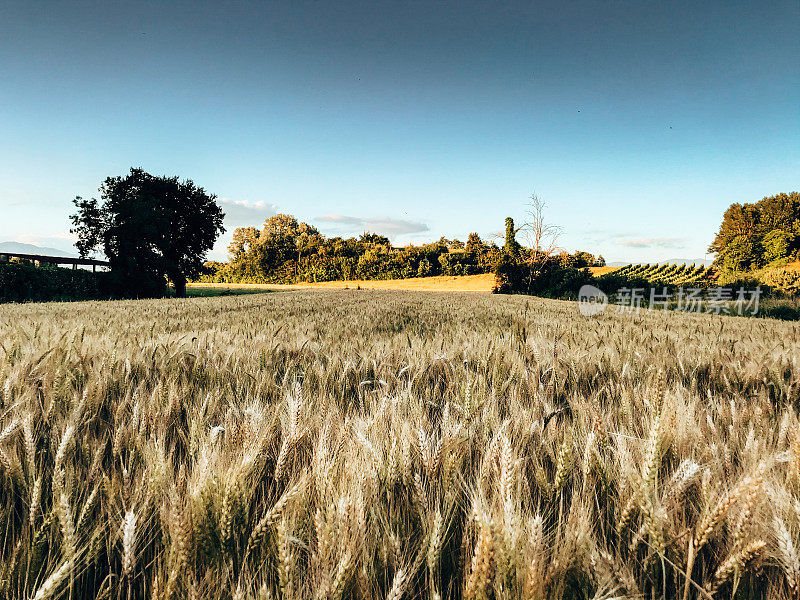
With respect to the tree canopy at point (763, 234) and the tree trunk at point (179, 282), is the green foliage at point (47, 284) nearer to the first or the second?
the tree trunk at point (179, 282)

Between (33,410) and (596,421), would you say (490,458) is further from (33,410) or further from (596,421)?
(33,410)

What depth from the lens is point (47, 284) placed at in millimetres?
20125

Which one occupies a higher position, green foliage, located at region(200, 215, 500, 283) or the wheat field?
green foliage, located at region(200, 215, 500, 283)

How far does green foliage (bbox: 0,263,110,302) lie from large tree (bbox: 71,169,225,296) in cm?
137

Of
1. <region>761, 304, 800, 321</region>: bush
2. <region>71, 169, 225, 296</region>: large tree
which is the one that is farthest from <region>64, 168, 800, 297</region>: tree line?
<region>761, 304, 800, 321</region>: bush

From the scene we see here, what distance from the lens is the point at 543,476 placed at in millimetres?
850

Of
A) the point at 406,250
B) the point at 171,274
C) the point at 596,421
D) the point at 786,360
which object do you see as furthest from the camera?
the point at 406,250

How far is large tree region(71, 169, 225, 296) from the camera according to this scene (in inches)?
1006

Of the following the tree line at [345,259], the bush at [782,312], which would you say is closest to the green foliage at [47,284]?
the bush at [782,312]

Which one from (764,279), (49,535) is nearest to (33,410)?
(49,535)

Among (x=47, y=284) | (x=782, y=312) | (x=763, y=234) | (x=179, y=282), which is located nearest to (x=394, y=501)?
(x=782, y=312)

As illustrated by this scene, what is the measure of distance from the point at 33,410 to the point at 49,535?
824 millimetres

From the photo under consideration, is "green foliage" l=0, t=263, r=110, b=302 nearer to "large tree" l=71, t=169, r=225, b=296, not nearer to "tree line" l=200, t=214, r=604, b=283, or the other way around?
"large tree" l=71, t=169, r=225, b=296

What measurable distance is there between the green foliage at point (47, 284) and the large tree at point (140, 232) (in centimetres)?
137
